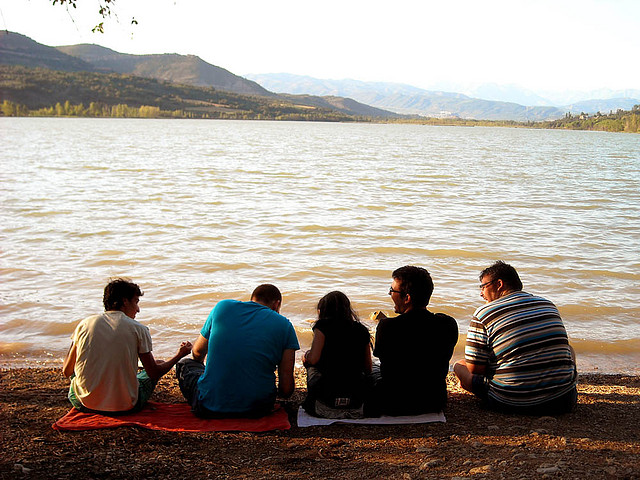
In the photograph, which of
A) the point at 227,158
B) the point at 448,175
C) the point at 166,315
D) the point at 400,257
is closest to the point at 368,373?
the point at 166,315

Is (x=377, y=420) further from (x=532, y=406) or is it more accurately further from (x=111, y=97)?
(x=111, y=97)

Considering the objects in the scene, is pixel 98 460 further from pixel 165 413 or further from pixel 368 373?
pixel 368 373

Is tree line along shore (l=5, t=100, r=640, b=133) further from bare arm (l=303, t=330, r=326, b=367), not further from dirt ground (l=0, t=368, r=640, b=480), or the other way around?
bare arm (l=303, t=330, r=326, b=367)

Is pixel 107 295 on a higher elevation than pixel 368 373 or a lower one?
higher

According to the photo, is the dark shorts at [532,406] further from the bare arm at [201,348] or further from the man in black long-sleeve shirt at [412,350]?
the bare arm at [201,348]

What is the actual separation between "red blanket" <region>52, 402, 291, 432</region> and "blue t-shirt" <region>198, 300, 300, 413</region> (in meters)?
0.12

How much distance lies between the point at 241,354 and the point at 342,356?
84 centimetres

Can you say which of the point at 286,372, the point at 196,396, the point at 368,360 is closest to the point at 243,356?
the point at 286,372

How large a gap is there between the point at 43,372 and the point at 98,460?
113 inches

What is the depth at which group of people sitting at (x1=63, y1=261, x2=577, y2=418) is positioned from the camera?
4.70 meters

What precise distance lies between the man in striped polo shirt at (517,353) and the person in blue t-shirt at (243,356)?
1.60 m

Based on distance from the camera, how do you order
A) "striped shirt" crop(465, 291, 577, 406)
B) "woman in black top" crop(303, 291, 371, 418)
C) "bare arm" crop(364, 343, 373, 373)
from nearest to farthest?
1. "striped shirt" crop(465, 291, 577, 406)
2. "woman in black top" crop(303, 291, 371, 418)
3. "bare arm" crop(364, 343, 373, 373)

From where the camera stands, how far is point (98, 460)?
398 centimetres

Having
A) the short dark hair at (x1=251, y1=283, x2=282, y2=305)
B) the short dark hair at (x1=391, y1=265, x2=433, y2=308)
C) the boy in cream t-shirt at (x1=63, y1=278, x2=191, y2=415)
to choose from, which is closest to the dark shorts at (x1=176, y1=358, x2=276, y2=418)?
the boy in cream t-shirt at (x1=63, y1=278, x2=191, y2=415)
